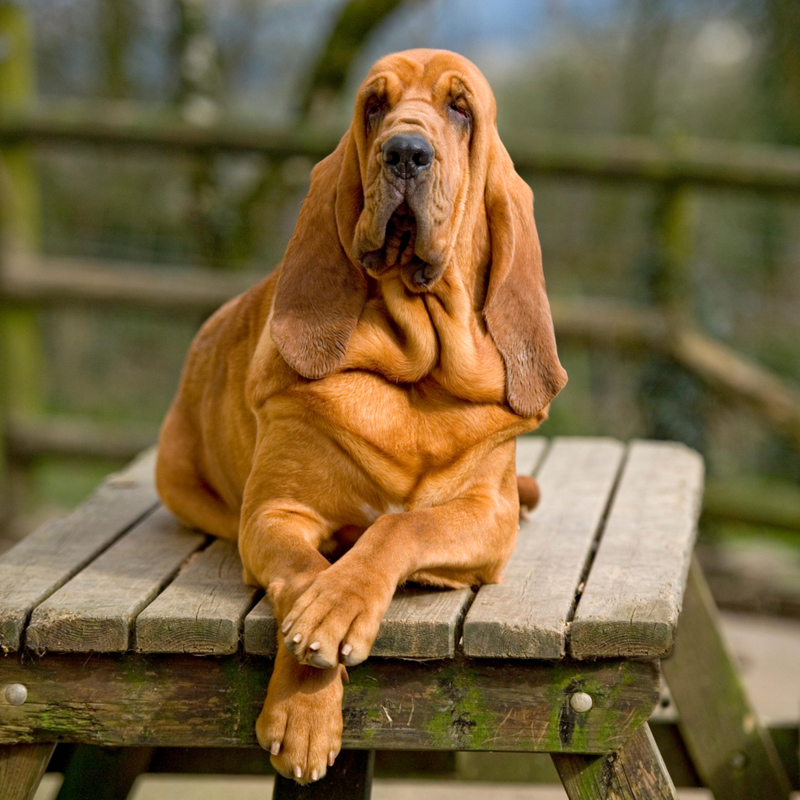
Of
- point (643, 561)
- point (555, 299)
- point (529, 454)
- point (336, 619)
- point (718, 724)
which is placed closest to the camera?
point (336, 619)

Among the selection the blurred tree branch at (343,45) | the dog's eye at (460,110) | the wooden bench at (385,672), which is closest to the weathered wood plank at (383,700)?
the wooden bench at (385,672)

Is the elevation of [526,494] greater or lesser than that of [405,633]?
lesser

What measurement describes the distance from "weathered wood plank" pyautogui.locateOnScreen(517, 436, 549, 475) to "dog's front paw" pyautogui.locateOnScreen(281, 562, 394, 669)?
1.51 meters

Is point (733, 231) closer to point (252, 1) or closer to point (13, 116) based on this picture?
point (252, 1)

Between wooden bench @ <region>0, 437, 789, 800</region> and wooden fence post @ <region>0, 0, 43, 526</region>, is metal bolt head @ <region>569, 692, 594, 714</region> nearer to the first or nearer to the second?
wooden bench @ <region>0, 437, 789, 800</region>

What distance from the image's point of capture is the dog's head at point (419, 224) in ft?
6.52

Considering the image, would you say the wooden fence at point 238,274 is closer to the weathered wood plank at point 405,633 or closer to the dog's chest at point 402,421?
the dog's chest at point 402,421

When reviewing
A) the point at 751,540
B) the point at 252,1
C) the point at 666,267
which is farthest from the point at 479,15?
the point at 751,540

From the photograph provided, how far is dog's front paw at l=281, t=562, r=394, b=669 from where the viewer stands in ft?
5.89

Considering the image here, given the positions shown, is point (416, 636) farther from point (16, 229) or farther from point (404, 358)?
point (16, 229)

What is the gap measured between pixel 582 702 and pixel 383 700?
385 mm

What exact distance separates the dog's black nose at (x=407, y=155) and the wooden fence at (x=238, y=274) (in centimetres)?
339

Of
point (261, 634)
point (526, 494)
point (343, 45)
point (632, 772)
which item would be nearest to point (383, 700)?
point (261, 634)

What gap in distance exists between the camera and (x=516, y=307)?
7.24 feet
